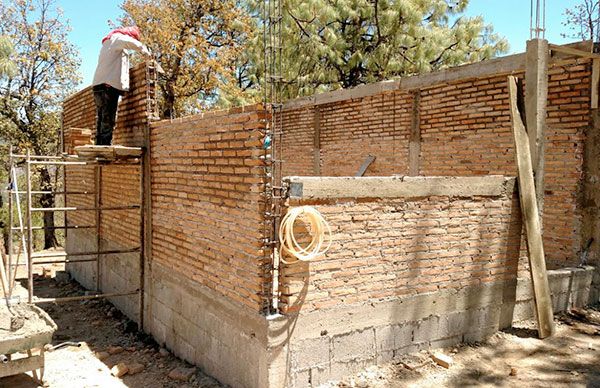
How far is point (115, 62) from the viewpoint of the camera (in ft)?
26.5

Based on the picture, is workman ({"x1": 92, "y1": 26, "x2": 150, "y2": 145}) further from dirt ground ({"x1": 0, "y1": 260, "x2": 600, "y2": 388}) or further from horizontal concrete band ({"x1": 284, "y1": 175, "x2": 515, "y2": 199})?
horizontal concrete band ({"x1": 284, "y1": 175, "x2": 515, "y2": 199})

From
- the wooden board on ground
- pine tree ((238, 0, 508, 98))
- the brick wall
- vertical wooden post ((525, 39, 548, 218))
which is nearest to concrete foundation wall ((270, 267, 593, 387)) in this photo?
the brick wall

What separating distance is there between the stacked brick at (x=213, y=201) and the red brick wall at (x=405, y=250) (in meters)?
0.51

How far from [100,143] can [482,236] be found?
20.9 feet

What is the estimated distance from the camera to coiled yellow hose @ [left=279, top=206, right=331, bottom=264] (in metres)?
4.82

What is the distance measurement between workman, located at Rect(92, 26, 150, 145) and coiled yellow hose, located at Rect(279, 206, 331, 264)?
4.48 meters

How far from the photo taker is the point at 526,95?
7.07m

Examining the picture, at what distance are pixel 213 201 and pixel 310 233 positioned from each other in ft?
4.90

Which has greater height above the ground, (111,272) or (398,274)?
(398,274)

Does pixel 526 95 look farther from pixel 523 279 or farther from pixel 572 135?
pixel 523 279

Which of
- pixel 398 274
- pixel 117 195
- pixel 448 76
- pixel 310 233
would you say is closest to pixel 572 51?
pixel 448 76

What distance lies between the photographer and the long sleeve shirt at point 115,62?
7.91 meters

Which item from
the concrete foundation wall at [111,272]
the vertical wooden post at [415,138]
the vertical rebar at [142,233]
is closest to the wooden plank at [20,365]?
the vertical rebar at [142,233]

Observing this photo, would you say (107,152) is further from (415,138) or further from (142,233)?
(415,138)
